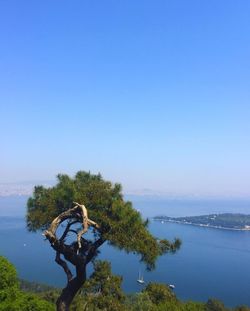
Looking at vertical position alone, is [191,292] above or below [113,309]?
below

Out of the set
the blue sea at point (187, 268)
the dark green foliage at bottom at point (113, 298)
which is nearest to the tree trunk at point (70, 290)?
the dark green foliage at bottom at point (113, 298)

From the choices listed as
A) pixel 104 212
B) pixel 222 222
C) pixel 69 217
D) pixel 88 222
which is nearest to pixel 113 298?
pixel 104 212

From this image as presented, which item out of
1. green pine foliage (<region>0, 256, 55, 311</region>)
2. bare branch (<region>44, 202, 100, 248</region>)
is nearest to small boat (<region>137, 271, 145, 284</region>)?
green pine foliage (<region>0, 256, 55, 311</region>)

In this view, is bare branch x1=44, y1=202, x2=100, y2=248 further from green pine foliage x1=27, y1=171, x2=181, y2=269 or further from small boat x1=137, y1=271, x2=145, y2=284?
small boat x1=137, y1=271, x2=145, y2=284

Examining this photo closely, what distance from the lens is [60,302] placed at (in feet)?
22.7

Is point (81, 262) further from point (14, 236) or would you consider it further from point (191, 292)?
point (14, 236)

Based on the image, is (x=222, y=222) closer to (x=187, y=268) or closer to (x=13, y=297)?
(x=187, y=268)

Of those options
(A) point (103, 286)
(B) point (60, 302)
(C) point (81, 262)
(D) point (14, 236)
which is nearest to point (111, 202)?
(C) point (81, 262)

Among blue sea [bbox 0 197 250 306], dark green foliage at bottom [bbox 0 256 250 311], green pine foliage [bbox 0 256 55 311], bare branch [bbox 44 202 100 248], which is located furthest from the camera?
blue sea [bbox 0 197 250 306]

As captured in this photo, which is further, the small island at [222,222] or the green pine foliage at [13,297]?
the small island at [222,222]

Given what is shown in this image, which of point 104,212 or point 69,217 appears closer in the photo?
point 69,217

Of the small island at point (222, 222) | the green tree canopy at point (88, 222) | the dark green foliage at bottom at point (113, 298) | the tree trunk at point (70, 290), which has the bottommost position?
the small island at point (222, 222)

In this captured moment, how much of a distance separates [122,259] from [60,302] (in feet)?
307

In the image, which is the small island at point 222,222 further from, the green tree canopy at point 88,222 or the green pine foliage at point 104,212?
the green tree canopy at point 88,222
